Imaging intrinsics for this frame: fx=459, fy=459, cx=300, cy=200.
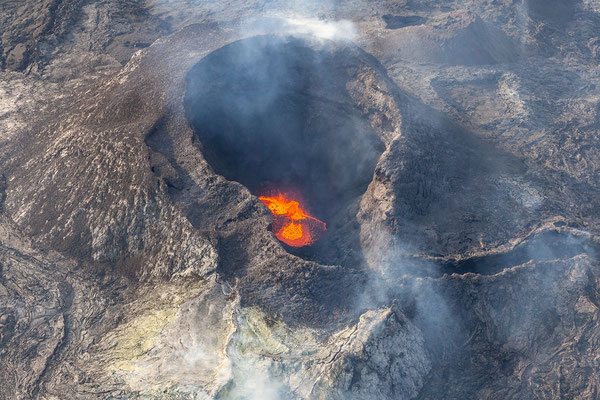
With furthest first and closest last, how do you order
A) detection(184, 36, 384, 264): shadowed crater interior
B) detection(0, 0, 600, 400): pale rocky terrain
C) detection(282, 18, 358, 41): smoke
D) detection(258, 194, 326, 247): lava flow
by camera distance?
detection(282, 18, 358, 41): smoke
detection(184, 36, 384, 264): shadowed crater interior
detection(258, 194, 326, 247): lava flow
detection(0, 0, 600, 400): pale rocky terrain

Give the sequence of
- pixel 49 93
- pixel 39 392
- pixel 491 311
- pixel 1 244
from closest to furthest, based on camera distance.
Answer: pixel 39 392 → pixel 491 311 → pixel 1 244 → pixel 49 93

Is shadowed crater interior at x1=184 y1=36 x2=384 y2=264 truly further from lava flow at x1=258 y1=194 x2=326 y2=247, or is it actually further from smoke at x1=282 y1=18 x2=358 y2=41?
smoke at x1=282 y1=18 x2=358 y2=41

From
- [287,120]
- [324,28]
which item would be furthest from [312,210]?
[324,28]

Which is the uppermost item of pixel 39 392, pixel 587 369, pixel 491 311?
pixel 39 392

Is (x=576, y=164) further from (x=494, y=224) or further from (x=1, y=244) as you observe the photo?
(x=1, y=244)

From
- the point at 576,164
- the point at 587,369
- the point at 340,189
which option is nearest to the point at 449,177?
the point at 340,189

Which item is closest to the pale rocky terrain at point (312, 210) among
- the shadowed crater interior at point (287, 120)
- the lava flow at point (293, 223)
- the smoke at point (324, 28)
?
the shadowed crater interior at point (287, 120)

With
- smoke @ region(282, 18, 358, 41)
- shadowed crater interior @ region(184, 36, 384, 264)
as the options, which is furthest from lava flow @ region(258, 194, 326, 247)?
smoke @ region(282, 18, 358, 41)
